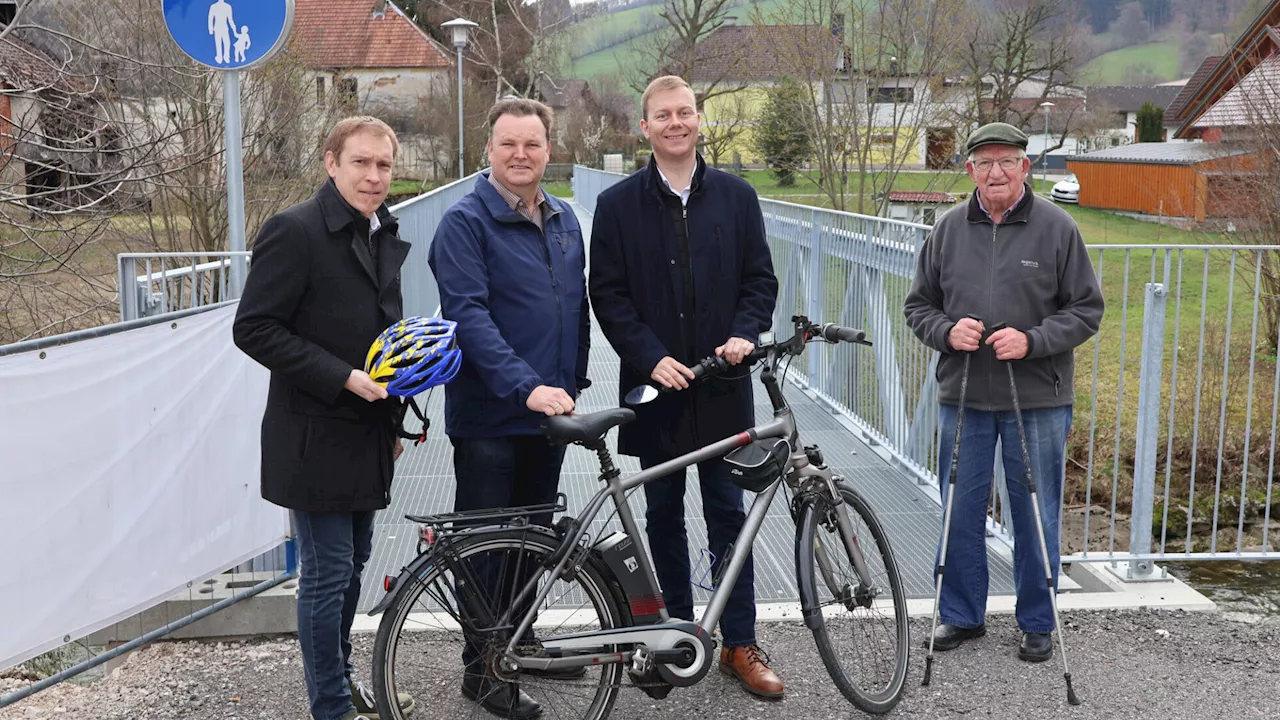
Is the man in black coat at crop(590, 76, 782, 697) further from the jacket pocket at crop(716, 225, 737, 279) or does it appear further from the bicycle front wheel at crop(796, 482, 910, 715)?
the bicycle front wheel at crop(796, 482, 910, 715)

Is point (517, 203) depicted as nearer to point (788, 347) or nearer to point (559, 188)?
point (788, 347)

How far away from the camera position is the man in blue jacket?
4074 millimetres

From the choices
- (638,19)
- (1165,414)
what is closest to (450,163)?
(1165,414)

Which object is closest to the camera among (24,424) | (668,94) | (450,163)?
(24,424)

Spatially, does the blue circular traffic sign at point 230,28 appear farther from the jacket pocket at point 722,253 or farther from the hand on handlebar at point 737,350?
the hand on handlebar at point 737,350

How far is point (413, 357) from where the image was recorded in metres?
3.78

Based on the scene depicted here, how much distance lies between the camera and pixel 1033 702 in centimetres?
446

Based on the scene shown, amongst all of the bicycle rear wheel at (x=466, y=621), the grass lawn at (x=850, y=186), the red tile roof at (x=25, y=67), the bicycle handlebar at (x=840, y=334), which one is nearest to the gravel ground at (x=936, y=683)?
the bicycle rear wheel at (x=466, y=621)

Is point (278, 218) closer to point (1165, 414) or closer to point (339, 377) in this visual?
point (339, 377)

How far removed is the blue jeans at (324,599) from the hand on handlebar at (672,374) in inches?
40.8

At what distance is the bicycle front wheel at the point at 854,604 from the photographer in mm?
4203

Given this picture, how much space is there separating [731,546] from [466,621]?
960 millimetres

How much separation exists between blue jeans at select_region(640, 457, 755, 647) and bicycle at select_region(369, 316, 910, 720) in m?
0.18

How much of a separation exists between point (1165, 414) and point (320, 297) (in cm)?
890
